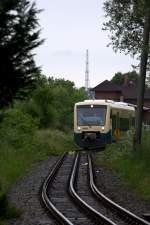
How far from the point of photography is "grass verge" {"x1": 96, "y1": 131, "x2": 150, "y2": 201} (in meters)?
22.1

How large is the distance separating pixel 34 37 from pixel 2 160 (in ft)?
67.3

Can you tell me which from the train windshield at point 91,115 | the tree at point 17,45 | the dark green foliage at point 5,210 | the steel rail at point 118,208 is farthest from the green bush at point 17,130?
the tree at point 17,45

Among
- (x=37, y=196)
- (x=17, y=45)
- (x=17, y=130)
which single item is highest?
(x=17, y=45)

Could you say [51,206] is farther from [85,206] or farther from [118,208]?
[118,208]

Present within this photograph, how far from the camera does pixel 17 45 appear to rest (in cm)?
1038

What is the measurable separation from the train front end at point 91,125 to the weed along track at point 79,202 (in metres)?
14.7

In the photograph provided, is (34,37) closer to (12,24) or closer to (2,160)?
(12,24)

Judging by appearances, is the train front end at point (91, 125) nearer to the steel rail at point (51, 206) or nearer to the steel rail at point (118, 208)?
the steel rail at point (51, 206)

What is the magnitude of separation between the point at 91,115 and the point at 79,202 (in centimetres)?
2601

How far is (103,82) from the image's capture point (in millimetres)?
144625

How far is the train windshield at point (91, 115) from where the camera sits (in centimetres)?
4372

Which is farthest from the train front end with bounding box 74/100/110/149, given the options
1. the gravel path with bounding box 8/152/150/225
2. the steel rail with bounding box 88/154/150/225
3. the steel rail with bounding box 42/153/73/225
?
the steel rail with bounding box 88/154/150/225

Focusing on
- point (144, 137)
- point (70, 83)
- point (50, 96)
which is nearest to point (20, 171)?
point (144, 137)

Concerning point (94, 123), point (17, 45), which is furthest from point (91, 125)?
point (17, 45)
